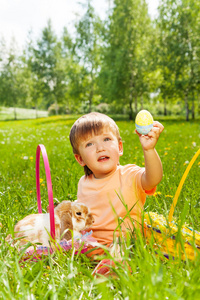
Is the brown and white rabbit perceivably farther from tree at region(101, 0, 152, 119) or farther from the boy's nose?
tree at region(101, 0, 152, 119)

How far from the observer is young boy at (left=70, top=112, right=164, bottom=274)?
1880 mm

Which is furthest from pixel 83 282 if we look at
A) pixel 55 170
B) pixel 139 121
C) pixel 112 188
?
pixel 55 170

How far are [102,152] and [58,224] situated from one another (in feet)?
1.78

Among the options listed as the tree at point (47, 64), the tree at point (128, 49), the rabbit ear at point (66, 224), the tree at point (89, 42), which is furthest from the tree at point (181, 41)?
A: the rabbit ear at point (66, 224)

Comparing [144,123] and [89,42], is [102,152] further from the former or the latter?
[89,42]

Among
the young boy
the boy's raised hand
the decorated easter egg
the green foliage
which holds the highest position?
the green foliage

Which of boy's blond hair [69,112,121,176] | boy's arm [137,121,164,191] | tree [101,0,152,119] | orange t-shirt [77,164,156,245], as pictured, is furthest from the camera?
tree [101,0,152,119]

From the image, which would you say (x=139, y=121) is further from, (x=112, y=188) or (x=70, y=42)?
(x=70, y=42)

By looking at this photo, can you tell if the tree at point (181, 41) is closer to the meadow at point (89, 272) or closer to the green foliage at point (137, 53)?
the green foliage at point (137, 53)

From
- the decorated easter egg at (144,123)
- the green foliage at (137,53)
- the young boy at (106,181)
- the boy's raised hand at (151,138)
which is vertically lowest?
the young boy at (106,181)

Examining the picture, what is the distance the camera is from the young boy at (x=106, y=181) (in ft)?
6.17

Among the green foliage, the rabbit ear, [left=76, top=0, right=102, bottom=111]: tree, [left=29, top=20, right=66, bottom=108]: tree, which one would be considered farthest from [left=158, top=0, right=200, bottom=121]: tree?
the rabbit ear

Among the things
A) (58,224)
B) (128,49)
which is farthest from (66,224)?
(128,49)

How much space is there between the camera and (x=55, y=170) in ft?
12.6
